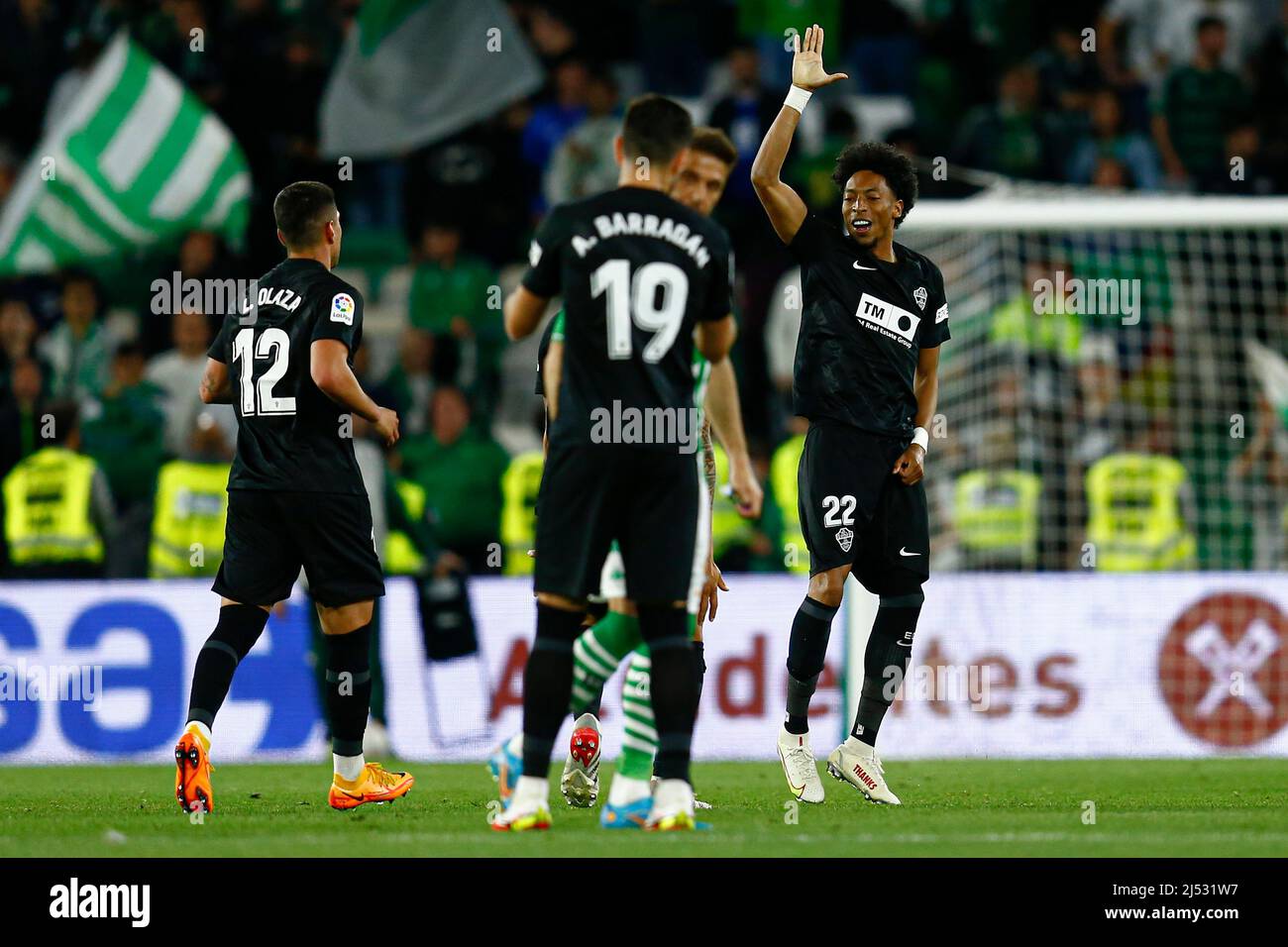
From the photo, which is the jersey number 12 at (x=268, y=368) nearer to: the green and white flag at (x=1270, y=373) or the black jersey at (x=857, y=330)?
the black jersey at (x=857, y=330)

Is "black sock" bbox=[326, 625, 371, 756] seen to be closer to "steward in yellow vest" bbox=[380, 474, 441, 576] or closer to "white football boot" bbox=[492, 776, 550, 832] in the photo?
"white football boot" bbox=[492, 776, 550, 832]

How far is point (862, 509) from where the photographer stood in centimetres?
809

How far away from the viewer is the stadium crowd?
12875 mm

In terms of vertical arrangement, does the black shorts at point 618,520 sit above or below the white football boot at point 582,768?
above

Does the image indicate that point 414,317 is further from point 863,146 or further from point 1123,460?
point 863,146

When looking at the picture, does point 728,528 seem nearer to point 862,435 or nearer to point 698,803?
point 862,435

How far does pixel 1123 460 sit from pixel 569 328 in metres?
7.41

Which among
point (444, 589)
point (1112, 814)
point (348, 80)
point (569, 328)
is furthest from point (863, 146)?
point (348, 80)

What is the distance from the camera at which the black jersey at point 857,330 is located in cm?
814

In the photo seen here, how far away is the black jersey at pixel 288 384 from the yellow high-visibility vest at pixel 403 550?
4527mm

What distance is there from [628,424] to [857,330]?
215 centimetres

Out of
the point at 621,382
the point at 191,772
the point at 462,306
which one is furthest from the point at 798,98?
the point at 462,306

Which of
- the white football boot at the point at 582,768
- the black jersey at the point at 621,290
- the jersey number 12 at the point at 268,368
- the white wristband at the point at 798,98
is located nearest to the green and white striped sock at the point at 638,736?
the white football boot at the point at 582,768

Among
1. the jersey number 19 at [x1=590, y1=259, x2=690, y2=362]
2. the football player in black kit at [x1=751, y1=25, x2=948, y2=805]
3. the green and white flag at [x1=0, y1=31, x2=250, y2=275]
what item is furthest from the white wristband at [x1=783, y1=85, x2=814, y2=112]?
the green and white flag at [x1=0, y1=31, x2=250, y2=275]
